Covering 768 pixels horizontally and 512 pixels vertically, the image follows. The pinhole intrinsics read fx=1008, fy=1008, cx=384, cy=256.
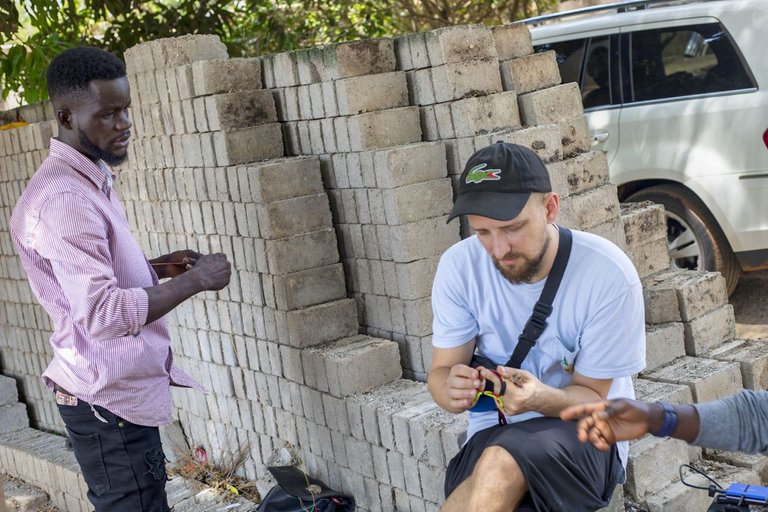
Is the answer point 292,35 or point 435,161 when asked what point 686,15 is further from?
point 292,35

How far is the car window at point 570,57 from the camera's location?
7234 millimetres

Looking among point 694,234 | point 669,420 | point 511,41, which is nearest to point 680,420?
point 669,420

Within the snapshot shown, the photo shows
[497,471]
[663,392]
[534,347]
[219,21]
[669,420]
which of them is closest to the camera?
[669,420]

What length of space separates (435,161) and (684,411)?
2182 mm

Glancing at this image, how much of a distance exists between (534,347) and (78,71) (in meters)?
1.79

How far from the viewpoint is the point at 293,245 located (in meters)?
4.93

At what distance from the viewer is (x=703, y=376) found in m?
4.65

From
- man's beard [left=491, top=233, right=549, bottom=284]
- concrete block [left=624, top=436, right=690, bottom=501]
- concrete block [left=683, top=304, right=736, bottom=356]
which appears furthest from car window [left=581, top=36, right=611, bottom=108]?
man's beard [left=491, top=233, right=549, bottom=284]

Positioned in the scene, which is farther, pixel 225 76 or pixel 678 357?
pixel 225 76

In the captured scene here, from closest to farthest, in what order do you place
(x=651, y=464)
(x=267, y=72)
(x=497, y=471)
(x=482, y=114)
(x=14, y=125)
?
1. (x=497, y=471)
2. (x=651, y=464)
3. (x=482, y=114)
4. (x=267, y=72)
5. (x=14, y=125)

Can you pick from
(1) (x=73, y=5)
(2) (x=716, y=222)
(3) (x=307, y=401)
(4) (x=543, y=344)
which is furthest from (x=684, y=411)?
(1) (x=73, y=5)

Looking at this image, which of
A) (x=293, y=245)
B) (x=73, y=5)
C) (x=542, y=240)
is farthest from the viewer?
(x=73, y=5)

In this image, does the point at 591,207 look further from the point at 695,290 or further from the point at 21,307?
the point at 21,307

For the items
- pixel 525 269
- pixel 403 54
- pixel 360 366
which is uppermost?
pixel 403 54
